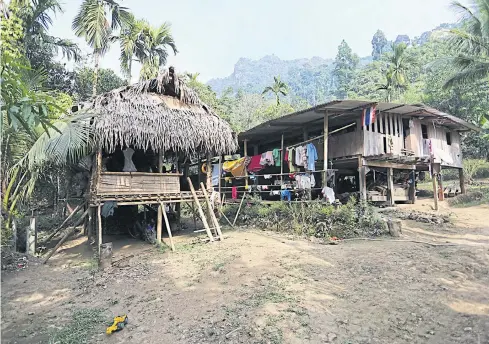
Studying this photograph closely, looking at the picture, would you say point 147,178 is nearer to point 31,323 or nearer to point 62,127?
point 62,127

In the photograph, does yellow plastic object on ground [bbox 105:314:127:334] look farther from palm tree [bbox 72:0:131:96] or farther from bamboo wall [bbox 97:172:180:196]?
palm tree [bbox 72:0:131:96]

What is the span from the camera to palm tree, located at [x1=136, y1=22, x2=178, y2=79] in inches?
765

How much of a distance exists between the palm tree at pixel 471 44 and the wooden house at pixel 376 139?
2299mm

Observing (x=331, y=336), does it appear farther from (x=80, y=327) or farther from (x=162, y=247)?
(x=162, y=247)

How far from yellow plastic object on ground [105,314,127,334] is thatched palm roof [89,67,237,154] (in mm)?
5466

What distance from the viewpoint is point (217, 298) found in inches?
216

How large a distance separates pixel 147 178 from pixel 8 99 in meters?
7.03

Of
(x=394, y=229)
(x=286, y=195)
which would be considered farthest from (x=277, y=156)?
(x=394, y=229)

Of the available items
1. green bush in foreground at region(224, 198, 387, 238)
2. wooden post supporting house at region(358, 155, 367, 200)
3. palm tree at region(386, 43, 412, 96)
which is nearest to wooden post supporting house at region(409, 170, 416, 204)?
wooden post supporting house at region(358, 155, 367, 200)

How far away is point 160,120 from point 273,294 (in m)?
6.55

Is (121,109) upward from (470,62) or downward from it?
downward

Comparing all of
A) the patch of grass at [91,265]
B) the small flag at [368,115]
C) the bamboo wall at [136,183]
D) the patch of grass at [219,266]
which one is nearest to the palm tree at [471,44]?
the small flag at [368,115]

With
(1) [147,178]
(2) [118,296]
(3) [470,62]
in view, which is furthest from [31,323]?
(3) [470,62]

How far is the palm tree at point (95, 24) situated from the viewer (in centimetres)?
1570
